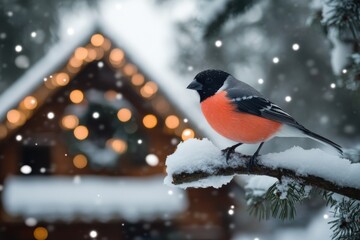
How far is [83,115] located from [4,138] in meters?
0.72

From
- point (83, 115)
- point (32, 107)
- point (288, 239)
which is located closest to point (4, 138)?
point (32, 107)

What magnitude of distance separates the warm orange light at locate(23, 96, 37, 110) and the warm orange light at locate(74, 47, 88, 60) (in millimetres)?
515

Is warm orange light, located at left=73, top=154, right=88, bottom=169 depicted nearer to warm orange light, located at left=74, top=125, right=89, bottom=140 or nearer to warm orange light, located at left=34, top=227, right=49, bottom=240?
warm orange light, located at left=74, top=125, right=89, bottom=140

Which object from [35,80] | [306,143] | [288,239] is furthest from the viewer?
[288,239]

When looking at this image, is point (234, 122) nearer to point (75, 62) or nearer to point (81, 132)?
point (75, 62)

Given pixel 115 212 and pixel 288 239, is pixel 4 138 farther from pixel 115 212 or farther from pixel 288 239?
pixel 288 239

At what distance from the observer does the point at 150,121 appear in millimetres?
4922

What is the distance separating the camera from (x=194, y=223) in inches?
207

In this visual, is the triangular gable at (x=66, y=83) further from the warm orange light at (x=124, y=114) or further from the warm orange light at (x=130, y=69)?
the warm orange light at (x=124, y=114)

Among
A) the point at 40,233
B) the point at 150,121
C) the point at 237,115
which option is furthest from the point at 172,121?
the point at 237,115

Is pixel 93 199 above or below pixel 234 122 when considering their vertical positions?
above

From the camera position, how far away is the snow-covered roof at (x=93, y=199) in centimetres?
475

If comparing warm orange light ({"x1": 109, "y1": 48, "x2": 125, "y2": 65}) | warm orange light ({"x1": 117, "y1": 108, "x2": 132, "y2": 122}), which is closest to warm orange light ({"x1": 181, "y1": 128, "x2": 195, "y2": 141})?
warm orange light ({"x1": 117, "y1": 108, "x2": 132, "y2": 122})

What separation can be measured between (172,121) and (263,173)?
329 cm
